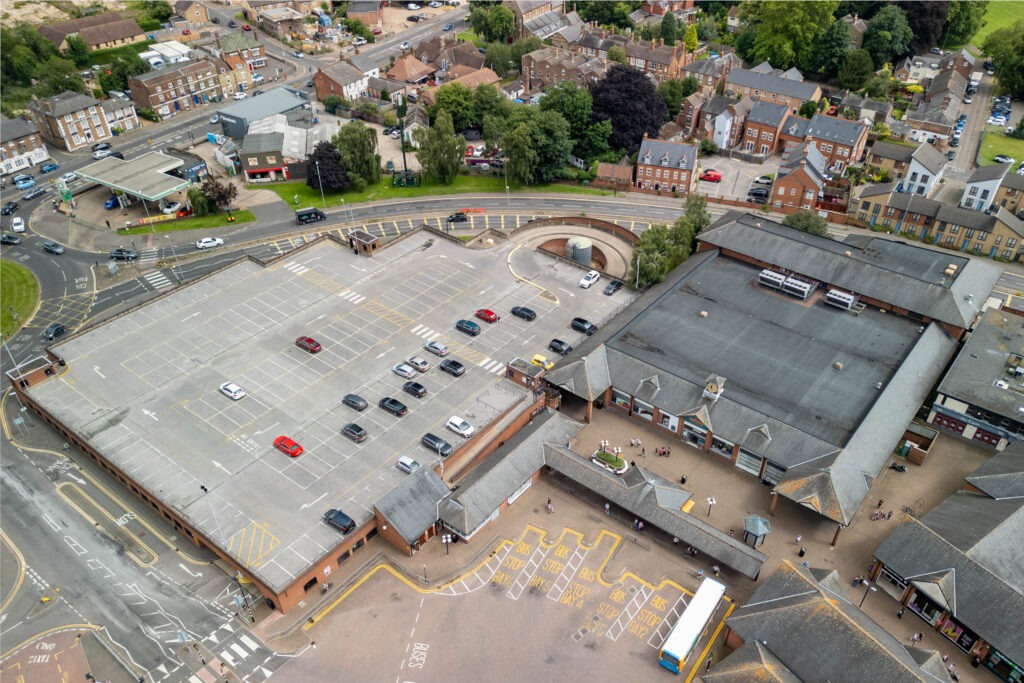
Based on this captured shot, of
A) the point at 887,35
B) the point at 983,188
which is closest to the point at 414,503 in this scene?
the point at 983,188

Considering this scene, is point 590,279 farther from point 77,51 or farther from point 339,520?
point 77,51

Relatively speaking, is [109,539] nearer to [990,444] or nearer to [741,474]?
[741,474]

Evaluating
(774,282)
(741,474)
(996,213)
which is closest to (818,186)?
(996,213)

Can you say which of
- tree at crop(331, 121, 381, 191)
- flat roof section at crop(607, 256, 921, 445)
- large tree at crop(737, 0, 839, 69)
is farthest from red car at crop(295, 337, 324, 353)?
large tree at crop(737, 0, 839, 69)

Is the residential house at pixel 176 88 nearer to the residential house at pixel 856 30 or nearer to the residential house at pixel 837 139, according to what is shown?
the residential house at pixel 837 139

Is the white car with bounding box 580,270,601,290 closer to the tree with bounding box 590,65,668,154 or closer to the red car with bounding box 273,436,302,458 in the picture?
the red car with bounding box 273,436,302,458

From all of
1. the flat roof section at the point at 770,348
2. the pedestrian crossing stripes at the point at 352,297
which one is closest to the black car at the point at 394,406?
the pedestrian crossing stripes at the point at 352,297
